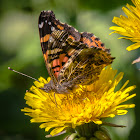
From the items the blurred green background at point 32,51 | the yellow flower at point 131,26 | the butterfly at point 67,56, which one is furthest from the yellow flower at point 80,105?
the blurred green background at point 32,51

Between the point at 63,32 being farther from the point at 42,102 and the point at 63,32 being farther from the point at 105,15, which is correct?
the point at 105,15

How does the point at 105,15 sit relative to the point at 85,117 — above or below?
above

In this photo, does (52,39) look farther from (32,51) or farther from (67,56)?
(32,51)

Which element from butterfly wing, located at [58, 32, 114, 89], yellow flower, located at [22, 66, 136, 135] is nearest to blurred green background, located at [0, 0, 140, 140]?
yellow flower, located at [22, 66, 136, 135]

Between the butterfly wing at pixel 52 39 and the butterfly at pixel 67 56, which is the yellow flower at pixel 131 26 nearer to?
the butterfly at pixel 67 56

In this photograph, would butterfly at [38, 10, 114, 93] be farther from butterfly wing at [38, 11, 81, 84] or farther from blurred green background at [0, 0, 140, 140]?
blurred green background at [0, 0, 140, 140]

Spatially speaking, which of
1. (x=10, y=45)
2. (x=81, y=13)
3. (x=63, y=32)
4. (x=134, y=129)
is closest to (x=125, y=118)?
(x=134, y=129)
